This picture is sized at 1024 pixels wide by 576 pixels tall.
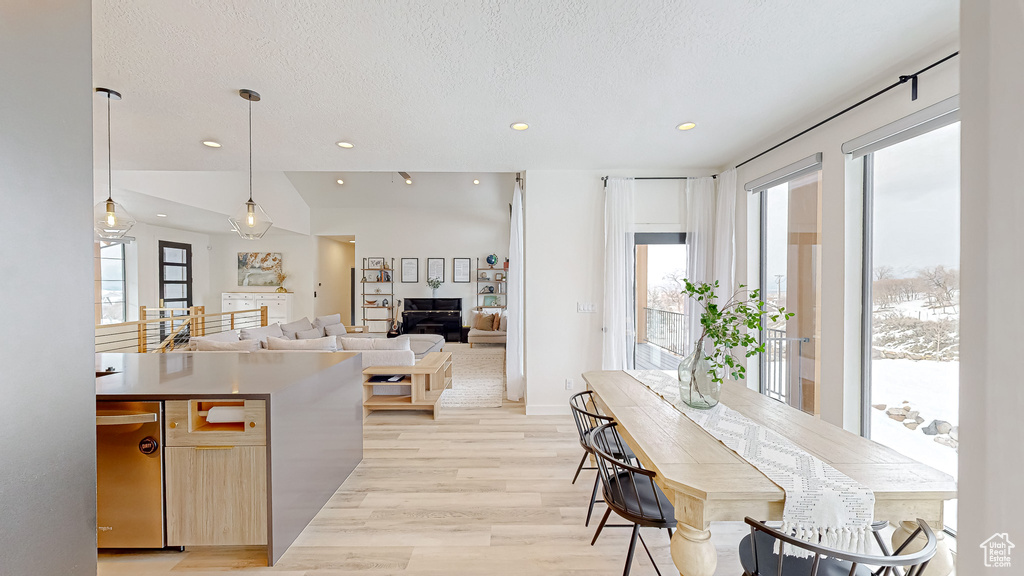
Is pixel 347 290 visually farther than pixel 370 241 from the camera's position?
Yes

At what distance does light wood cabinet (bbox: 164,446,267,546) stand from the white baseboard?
2.52 meters

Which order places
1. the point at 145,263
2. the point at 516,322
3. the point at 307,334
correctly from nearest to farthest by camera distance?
1. the point at 516,322
2. the point at 307,334
3. the point at 145,263

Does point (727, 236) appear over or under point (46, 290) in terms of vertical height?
over

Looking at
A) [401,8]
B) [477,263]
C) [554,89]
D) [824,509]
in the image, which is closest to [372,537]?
[824,509]

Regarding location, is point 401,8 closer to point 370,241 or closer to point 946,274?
point 946,274

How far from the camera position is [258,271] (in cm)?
920

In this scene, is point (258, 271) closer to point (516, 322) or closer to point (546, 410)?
point (516, 322)

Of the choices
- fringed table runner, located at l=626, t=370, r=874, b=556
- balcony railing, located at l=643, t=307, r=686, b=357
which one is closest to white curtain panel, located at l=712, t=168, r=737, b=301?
balcony railing, located at l=643, t=307, r=686, b=357

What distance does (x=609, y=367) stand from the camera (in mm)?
3961

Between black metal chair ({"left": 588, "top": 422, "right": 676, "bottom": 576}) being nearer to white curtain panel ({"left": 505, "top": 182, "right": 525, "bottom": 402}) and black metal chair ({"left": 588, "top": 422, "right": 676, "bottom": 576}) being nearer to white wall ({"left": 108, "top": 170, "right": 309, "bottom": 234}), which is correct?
white curtain panel ({"left": 505, "top": 182, "right": 525, "bottom": 402})

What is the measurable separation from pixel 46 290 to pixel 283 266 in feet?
Answer: 32.6

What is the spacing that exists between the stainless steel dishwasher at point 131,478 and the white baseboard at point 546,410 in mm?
2792

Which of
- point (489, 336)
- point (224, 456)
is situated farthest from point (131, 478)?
point (489, 336)

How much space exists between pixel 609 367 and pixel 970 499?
365 centimetres
